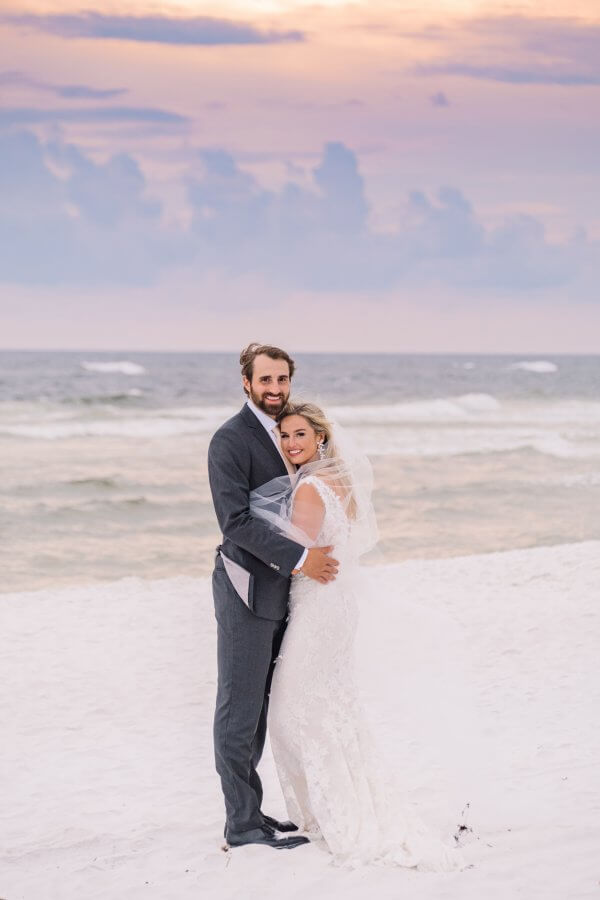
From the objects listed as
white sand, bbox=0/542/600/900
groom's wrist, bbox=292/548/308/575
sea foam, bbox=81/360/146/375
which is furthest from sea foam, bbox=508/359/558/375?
groom's wrist, bbox=292/548/308/575

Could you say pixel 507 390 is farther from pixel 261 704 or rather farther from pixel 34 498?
pixel 261 704

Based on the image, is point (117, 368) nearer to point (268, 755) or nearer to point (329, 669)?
point (268, 755)

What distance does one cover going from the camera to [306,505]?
3.83 m

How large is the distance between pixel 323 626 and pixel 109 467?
1849cm

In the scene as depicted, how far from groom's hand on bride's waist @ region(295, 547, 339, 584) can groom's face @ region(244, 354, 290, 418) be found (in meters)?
0.56

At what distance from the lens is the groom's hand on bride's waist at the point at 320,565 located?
3770 millimetres

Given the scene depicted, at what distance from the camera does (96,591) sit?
997 centimetres

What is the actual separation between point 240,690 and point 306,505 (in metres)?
0.75

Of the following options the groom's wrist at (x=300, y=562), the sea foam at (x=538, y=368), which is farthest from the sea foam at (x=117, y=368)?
the groom's wrist at (x=300, y=562)

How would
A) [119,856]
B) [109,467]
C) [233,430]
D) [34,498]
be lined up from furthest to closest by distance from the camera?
[109,467]
[34,498]
[119,856]
[233,430]

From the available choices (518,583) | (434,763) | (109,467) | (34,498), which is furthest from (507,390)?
(434,763)

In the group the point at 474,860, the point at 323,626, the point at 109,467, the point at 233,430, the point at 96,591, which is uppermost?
the point at 233,430

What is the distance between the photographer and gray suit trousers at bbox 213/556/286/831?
388 cm

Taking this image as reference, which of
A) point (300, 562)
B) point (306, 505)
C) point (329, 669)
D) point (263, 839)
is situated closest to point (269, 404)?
point (306, 505)
